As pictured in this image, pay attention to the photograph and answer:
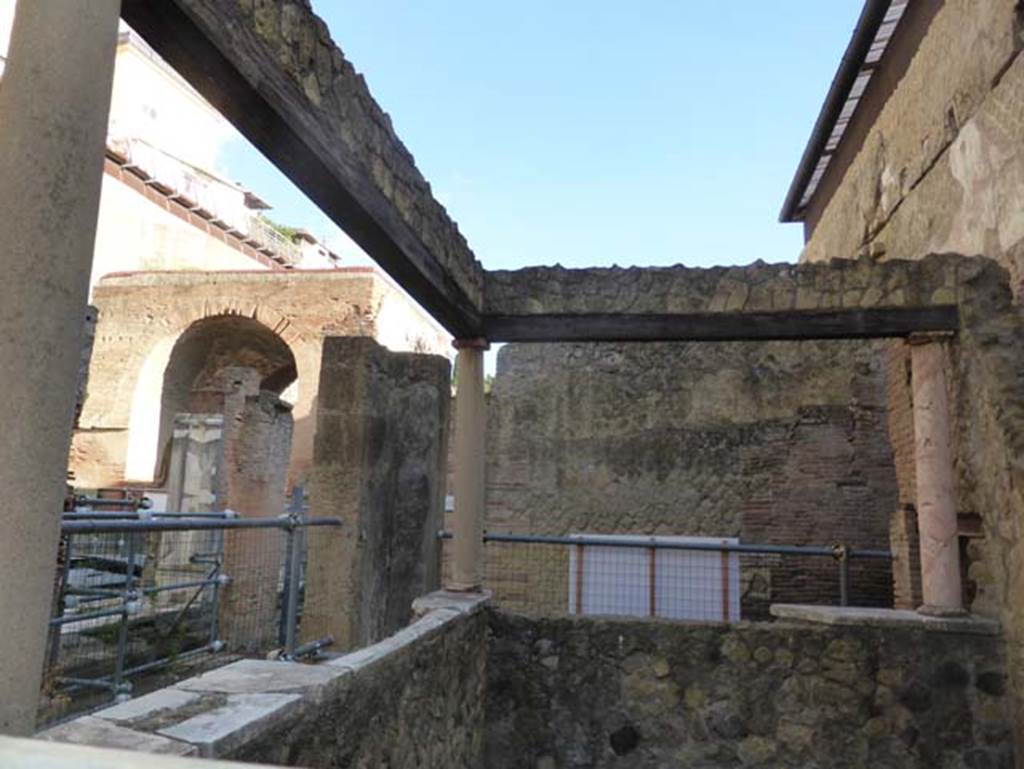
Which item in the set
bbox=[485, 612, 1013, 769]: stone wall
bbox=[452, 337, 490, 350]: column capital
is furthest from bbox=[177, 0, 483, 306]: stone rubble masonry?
bbox=[485, 612, 1013, 769]: stone wall

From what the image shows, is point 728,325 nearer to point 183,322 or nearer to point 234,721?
point 234,721

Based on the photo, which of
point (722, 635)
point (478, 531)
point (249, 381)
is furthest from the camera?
point (249, 381)

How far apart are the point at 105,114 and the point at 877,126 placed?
7.40 metres

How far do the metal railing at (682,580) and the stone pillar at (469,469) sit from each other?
9.66ft

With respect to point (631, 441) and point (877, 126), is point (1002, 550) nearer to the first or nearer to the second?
point (877, 126)

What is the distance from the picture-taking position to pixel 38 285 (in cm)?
141

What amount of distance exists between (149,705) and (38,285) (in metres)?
1.25

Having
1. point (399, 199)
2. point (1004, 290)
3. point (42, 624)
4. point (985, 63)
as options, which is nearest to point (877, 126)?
point (985, 63)

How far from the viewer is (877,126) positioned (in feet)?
23.5

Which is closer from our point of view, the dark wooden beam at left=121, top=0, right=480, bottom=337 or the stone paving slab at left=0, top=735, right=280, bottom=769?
the stone paving slab at left=0, top=735, right=280, bottom=769

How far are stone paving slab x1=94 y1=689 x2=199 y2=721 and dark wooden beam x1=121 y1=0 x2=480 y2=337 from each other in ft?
5.66

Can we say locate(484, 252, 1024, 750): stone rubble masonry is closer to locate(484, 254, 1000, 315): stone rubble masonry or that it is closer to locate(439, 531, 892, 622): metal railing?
locate(484, 254, 1000, 315): stone rubble masonry

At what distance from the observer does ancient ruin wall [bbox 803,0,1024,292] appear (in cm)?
455

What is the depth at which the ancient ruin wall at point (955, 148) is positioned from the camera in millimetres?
4555
